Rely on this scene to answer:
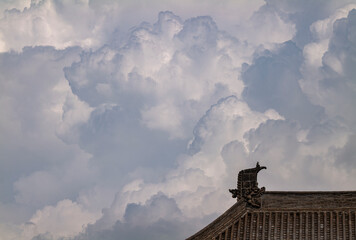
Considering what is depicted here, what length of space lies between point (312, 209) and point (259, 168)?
12.1 feet

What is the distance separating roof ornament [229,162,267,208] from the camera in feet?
102

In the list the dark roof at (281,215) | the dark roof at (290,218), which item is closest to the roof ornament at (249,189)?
the dark roof at (281,215)

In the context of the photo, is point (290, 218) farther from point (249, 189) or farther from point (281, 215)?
point (249, 189)

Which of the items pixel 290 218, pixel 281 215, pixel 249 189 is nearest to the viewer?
pixel 290 218

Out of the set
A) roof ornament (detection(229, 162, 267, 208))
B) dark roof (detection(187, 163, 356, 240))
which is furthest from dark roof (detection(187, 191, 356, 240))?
roof ornament (detection(229, 162, 267, 208))

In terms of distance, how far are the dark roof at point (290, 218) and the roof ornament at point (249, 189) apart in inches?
10.8

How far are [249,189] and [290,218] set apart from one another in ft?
8.80

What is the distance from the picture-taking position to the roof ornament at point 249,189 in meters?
31.2

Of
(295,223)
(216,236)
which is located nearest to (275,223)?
(295,223)

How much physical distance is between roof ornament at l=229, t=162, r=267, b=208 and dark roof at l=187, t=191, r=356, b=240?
10.8 inches

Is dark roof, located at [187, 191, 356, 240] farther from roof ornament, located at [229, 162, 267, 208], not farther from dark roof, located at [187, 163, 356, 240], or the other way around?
roof ornament, located at [229, 162, 267, 208]

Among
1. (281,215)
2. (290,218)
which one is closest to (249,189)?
(281,215)

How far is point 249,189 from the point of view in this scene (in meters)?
31.3

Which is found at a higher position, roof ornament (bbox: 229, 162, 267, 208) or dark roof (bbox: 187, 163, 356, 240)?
roof ornament (bbox: 229, 162, 267, 208)
